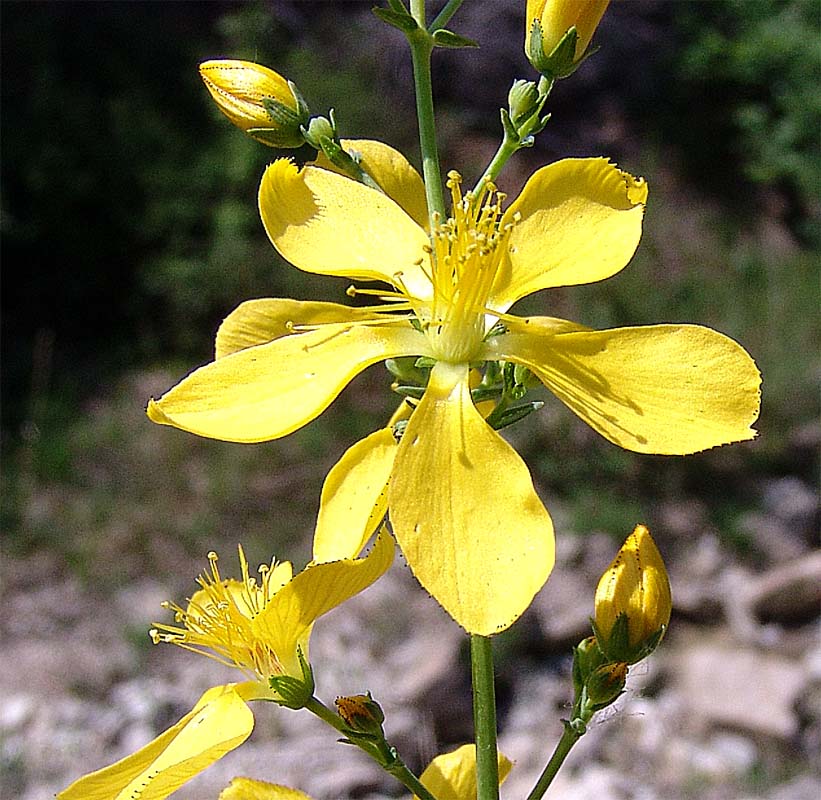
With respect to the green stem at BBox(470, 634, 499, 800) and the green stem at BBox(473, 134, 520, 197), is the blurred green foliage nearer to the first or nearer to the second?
the green stem at BBox(473, 134, 520, 197)

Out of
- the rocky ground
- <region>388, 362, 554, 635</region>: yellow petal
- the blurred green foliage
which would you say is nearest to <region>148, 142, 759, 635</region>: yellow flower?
<region>388, 362, 554, 635</region>: yellow petal

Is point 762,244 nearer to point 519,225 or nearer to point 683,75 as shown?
point 683,75

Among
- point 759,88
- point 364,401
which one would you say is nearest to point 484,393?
point 364,401

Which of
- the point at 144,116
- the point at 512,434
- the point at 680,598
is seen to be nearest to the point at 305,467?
the point at 512,434

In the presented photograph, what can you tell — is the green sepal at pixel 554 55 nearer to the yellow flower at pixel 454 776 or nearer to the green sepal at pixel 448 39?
the green sepal at pixel 448 39

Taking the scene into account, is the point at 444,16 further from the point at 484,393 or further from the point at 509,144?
the point at 484,393

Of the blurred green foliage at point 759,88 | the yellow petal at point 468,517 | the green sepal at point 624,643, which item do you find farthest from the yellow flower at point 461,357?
the blurred green foliage at point 759,88
